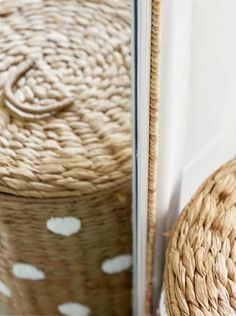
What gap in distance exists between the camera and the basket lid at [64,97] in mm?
852

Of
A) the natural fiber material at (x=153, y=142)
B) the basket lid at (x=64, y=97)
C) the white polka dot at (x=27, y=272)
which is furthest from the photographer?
the white polka dot at (x=27, y=272)

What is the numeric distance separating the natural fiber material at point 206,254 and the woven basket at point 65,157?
0.12m

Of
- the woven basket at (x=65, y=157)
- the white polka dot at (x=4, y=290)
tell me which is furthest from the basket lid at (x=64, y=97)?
the white polka dot at (x=4, y=290)

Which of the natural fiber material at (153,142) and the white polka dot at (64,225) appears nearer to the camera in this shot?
the natural fiber material at (153,142)

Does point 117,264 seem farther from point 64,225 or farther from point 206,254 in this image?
point 206,254

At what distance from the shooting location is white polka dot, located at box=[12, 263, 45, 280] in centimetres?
97

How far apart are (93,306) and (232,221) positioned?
371 mm

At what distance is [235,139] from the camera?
2.99ft

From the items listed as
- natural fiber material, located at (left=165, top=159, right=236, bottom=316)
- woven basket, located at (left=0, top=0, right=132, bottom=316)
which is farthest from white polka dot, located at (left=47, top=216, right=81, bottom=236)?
natural fiber material, located at (left=165, top=159, right=236, bottom=316)

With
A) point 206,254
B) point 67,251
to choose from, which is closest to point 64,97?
point 67,251

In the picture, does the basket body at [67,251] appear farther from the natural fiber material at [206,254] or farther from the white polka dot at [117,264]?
the natural fiber material at [206,254]

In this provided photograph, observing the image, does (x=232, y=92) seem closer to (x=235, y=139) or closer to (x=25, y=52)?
(x=235, y=139)

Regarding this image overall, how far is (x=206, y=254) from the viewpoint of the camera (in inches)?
28.9

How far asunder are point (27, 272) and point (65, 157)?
0.21 m
